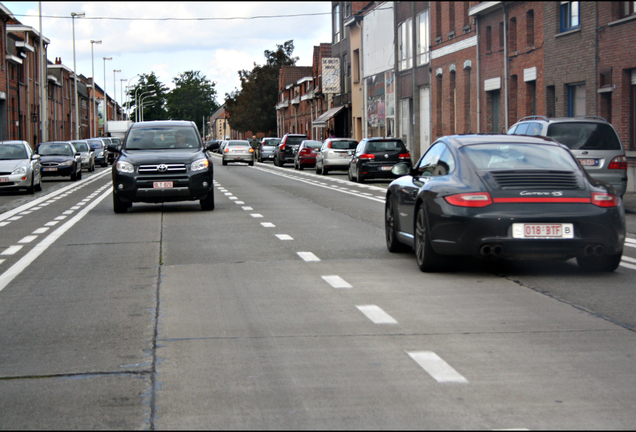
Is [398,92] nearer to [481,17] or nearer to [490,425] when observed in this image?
[481,17]

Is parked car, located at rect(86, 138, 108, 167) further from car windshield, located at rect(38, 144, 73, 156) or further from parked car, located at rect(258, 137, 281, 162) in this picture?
car windshield, located at rect(38, 144, 73, 156)

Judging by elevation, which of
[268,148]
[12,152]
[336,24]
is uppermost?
[336,24]

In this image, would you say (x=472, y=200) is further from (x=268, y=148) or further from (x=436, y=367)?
(x=268, y=148)

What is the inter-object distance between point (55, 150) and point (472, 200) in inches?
1229

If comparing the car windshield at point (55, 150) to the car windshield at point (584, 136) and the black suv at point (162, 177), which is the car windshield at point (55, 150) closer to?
the black suv at point (162, 177)

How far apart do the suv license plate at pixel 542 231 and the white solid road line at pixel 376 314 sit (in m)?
1.93

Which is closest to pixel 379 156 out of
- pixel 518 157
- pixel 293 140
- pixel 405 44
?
pixel 405 44

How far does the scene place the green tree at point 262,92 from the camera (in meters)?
121

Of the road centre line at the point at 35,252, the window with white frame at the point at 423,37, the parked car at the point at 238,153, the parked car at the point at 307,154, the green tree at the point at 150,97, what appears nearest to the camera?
the road centre line at the point at 35,252

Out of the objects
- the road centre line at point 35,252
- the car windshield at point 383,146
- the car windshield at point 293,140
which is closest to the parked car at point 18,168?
the road centre line at point 35,252

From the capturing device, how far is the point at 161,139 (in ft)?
64.1

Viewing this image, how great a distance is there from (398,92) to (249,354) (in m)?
47.4

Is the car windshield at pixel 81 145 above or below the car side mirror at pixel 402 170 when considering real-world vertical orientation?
above

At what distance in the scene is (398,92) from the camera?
5256 cm
